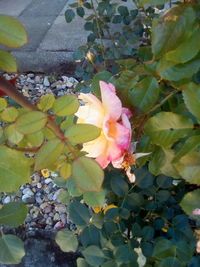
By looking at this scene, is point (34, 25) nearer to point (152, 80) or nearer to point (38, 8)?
point (38, 8)

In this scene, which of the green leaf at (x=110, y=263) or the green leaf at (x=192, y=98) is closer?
the green leaf at (x=192, y=98)

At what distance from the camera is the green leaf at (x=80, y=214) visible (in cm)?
108

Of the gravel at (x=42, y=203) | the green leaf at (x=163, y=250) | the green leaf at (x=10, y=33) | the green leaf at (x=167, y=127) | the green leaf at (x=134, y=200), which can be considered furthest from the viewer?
the gravel at (x=42, y=203)

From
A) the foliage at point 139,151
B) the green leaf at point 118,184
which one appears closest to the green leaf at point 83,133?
the foliage at point 139,151

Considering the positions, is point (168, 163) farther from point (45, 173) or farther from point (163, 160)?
point (45, 173)

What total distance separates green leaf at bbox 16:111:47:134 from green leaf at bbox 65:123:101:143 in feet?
0.13

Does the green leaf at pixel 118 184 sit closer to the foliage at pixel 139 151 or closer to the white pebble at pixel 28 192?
the foliage at pixel 139 151

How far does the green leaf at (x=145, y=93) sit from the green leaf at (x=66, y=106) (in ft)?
0.30

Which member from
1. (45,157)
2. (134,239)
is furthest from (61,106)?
(134,239)

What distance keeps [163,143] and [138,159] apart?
13 centimetres

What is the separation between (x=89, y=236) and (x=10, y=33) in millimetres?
694

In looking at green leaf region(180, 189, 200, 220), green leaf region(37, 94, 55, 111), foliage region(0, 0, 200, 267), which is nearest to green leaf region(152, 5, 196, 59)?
foliage region(0, 0, 200, 267)

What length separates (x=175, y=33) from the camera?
55cm

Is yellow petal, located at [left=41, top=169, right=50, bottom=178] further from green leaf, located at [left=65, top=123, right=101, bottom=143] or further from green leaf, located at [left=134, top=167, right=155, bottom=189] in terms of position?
green leaf, located at [left=65, top=123, right=101, bottom=143]
